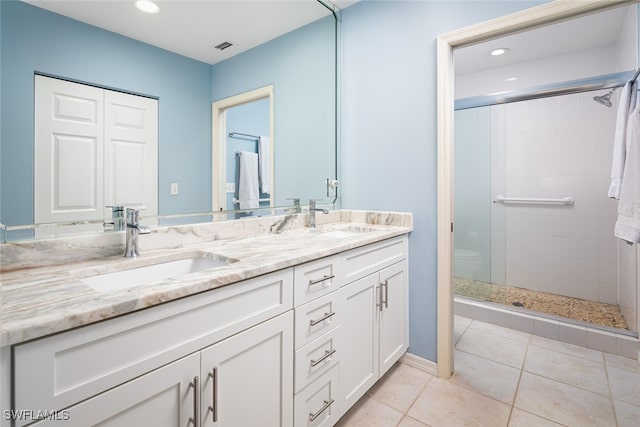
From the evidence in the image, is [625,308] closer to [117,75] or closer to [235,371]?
[235,371]

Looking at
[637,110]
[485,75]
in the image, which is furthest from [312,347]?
[485,75]

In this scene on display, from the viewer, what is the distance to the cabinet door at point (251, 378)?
83 cm

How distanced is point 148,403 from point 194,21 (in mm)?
1377

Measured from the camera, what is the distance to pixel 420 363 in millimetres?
1872

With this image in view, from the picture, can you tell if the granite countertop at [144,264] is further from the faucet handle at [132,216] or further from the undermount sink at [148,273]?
the faucet handle at [132,216]

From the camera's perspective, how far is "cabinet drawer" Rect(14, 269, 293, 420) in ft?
1.83

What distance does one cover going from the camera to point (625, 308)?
92.5 inches

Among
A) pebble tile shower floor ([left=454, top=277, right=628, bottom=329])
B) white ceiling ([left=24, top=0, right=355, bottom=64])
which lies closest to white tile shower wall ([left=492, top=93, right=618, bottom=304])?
pebble tile shower floor ([left=454, top=277, right=628, bottom=329])

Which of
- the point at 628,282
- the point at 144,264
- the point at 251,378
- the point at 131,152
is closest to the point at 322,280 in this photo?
the point at 251,378

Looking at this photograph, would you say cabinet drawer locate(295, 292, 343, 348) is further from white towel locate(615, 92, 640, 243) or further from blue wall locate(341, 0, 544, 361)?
white towel locate(615, 92, 640, 243)

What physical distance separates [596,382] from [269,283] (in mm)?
1973

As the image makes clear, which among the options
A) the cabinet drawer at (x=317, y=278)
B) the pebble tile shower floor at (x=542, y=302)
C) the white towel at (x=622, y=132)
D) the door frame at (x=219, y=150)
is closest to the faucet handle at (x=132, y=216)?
the door frame at (x=219, y=150)

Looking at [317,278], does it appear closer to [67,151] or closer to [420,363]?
[67,151]

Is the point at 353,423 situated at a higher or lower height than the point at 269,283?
lower
